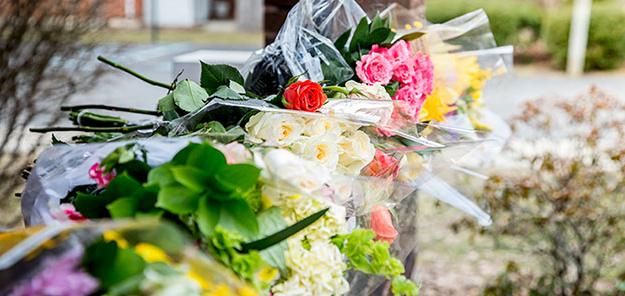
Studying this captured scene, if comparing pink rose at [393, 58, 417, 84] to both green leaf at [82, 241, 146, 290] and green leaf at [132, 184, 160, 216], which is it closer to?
green leaf at [132, 184, 160, 216]

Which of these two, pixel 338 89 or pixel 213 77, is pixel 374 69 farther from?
pixel 213 77

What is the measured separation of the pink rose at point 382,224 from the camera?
1462 mm

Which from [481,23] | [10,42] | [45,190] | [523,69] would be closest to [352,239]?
[45,190]

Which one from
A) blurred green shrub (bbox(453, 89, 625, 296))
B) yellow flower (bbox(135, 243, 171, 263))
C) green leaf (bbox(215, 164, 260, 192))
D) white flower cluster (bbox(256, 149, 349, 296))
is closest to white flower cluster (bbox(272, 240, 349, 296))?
white flower cluster (bbox(256, 149, 349, 296))

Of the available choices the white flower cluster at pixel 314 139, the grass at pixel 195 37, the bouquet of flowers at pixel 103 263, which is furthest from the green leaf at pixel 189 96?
the grass at pixel 195 37

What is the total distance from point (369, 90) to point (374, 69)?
0.12 meters

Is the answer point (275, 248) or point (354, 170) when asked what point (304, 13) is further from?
point (275, 248)

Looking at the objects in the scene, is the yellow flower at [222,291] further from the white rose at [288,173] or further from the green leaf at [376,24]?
the green leaf at [376,24]

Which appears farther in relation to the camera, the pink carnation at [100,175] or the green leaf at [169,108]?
the green leaf at [169,108]

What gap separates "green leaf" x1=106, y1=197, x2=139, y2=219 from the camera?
42.5 inches

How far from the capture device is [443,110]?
2.18m

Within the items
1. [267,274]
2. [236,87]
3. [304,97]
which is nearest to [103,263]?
[267,274]

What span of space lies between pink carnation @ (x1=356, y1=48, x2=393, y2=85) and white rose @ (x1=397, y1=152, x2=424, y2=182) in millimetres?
249

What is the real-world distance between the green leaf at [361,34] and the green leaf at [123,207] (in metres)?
0.96
